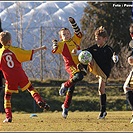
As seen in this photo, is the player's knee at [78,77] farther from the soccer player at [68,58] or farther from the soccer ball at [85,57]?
the soccer ball at [85,57]

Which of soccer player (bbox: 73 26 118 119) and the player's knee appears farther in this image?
soccer player (bbox: 73 26 118 119)

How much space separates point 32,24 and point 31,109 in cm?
1546

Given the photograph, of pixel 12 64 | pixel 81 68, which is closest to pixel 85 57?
pixel 81 68

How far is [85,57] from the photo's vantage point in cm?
1013

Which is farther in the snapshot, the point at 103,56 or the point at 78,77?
the point at 103,56

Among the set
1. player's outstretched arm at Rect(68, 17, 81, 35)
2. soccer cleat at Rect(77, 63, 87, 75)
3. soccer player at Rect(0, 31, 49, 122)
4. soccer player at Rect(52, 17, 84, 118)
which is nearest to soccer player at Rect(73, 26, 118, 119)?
soccer cleat at Rect(77, 63, 87, 75)

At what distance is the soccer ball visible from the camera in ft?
33.2

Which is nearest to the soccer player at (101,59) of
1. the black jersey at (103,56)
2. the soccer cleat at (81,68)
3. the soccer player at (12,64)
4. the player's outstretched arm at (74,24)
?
the black jersey at (103,56)

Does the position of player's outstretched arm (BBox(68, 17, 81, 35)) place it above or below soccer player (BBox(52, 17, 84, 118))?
above

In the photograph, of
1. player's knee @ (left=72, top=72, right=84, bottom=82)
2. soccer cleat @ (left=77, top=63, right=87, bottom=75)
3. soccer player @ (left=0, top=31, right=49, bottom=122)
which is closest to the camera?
soccer player @ (left=0, top=31, right=49, bottom=122)

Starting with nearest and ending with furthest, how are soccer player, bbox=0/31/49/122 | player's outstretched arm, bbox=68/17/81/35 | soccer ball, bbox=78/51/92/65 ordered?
soccer player, bbox=0/31/49/122 → soccer ball, bbox=78/51/92/65 → player's outstretched arm, bbox=68/17/81/35

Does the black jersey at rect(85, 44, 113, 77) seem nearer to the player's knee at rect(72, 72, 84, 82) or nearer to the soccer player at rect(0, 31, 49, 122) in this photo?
the player's knee at rect(72, 72, 84, 82)

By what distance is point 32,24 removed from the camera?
117ft

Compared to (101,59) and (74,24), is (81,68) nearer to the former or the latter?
(101,59)
